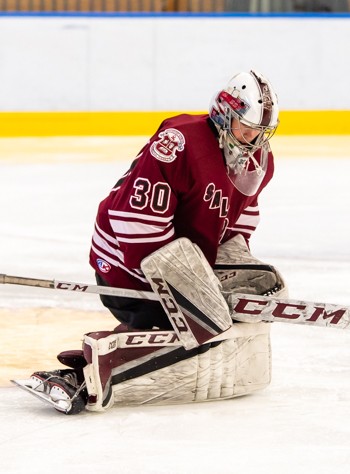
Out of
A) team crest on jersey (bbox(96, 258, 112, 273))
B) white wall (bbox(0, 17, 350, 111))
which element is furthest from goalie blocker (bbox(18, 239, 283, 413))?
white wall (bbox(0, 17, 350, 111))

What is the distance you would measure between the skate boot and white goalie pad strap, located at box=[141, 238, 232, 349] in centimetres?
26

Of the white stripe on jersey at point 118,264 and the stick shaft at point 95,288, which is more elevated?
the white stripe on jersey at point 118,264

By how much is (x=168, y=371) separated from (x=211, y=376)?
0.35ft

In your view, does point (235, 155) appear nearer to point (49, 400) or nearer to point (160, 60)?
point (49, 400)

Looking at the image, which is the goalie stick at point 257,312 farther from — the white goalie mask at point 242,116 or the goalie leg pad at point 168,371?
the white goalie mask at point 242,116

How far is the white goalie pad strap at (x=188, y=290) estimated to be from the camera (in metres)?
2.64

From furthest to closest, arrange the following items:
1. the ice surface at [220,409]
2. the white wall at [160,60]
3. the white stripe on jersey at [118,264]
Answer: the white wall at [160,60] < the white stripe on jersey at [118,264] < the ice surface at [220,409]

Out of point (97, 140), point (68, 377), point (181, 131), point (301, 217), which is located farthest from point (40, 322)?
point (97, 140)

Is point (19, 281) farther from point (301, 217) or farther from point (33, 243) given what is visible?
point (301, 217)

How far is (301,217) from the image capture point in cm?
513

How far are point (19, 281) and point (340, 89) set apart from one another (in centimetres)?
492

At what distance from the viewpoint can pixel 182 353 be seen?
8.93 ft

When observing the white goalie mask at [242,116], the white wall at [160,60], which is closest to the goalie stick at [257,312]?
the white goalie mask at [242,116]

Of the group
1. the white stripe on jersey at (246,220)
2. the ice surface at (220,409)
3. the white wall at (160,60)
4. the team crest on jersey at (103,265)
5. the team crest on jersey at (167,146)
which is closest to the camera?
the ice surface at (220,409)
